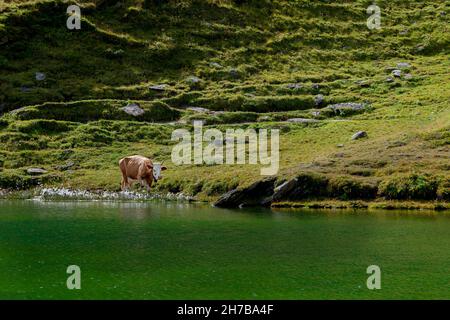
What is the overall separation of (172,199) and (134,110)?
118 ft

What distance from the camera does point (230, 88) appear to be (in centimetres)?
11112

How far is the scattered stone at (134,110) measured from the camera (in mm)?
99750

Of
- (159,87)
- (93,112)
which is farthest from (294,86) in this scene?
(93,112)

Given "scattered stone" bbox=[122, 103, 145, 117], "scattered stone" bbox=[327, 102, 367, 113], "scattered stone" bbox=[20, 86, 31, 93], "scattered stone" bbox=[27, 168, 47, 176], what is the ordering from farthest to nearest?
"scattered stone" bbox=[20, 86, 31, 93] → "scattered stone" bbox=[327, 102, 367, 113] → "scattered stone" bbox=[122, 103, 145, 117] → "scattered stone" bbox=[27, 168, 47, 176]

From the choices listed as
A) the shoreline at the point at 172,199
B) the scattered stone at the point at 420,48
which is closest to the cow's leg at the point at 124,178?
the shoreline at the point at 172,199

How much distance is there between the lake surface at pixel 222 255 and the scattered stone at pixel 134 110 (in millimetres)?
48226

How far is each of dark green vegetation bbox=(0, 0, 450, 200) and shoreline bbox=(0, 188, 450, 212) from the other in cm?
136

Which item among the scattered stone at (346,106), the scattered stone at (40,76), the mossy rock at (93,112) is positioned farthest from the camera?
the scattered stone at (40,76)

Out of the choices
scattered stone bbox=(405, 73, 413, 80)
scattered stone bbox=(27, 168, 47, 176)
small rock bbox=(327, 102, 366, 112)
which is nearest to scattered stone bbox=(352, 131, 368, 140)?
small rock bbox=(327, 102, 366, 112)

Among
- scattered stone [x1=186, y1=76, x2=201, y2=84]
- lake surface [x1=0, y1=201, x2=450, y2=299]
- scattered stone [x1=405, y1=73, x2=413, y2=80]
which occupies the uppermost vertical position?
scattered stone [x1=405, y1=73, x2=413, y2=80]

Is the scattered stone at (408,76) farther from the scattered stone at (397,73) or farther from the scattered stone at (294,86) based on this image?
the scattered stone at (294,86)

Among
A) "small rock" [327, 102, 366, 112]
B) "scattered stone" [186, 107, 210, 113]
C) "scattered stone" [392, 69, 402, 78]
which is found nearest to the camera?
"small rock" [327, 102, 366, 112]

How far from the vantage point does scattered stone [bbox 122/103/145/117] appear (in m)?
99.8

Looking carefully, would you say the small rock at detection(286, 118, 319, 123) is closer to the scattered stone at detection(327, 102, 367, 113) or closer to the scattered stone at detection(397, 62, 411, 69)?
the scattered stone at detection(327, 102, 367, 113)
